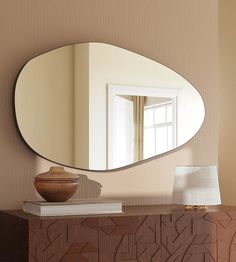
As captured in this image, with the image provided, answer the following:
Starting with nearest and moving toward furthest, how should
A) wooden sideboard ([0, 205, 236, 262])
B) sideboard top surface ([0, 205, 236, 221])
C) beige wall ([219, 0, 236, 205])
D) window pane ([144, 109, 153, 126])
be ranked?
wooden sideboard ([0, 205, 236, 262])
sideboard top surface ([0, 205, 236, 221])
window pane ([144, 109, 153, 126])
beige wall ([219, 0, 236, 205])

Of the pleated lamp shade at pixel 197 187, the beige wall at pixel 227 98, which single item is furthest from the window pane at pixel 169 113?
the beige wall at pixel 227 98

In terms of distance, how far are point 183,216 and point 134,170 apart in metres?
0.48

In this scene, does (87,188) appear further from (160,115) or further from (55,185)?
(160,115)

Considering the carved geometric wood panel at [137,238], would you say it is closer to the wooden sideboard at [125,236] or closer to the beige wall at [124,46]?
the wooden sideboard at [125,236]

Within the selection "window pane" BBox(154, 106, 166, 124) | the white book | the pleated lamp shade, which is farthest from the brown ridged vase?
"window pane" BBox(154, 106, 166, 124)

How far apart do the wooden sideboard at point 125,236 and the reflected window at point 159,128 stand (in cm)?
38

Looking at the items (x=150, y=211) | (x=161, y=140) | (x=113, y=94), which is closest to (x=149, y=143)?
(x=161, y=140)

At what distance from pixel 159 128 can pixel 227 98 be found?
3.42ft

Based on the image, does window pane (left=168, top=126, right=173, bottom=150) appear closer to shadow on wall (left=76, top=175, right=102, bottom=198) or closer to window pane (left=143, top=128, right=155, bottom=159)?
window pane (left=143, top=128, right=155, bottom=159)

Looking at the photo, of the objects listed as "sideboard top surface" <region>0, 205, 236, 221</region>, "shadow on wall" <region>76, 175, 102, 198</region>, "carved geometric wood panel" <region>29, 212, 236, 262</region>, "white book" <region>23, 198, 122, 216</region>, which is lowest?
"carved geometric wood panel" <region>29, 212, 236, 262</region>

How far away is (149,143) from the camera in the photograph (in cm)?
288

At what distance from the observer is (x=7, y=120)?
2574 mm

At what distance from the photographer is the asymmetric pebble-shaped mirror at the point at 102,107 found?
2613 millimetres

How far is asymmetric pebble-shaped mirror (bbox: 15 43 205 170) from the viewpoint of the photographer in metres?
2.61
